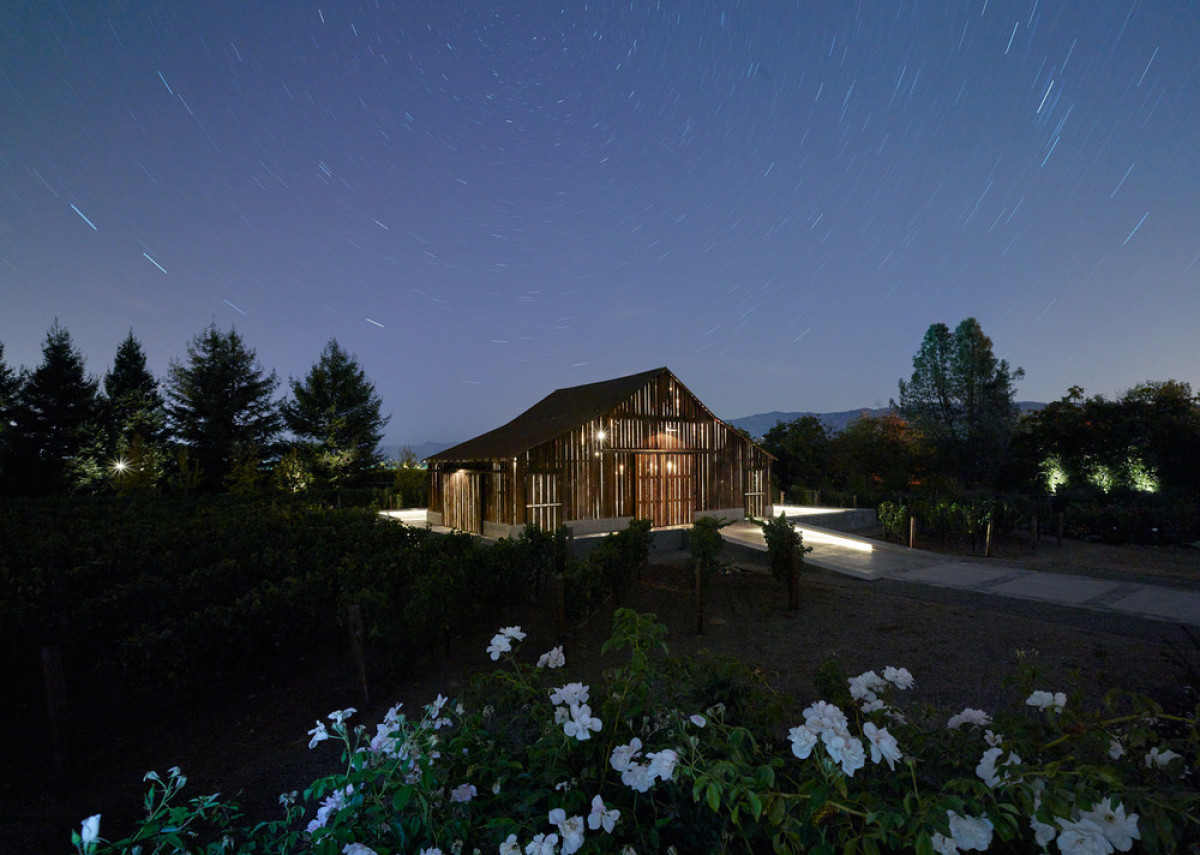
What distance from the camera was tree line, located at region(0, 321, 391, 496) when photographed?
22.9m

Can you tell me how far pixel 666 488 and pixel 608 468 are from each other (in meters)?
2.00

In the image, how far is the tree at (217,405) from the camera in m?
27.1

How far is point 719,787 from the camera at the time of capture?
132cm

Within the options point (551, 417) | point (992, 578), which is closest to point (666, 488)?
point (551, 417)

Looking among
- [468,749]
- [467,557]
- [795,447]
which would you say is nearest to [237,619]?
[467,557]

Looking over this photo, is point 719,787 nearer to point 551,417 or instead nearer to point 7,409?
point 551,417

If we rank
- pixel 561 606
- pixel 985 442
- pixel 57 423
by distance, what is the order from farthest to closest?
pixel 985 442, pixel 57 423, pixel 561 606

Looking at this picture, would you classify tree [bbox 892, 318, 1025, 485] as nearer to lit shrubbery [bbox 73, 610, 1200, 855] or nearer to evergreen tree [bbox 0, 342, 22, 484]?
lit shrubbery [bbox 73, 610, 1200, 855]

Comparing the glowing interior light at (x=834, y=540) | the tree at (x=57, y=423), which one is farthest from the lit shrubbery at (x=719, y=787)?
the tree at (x=57, y=423)

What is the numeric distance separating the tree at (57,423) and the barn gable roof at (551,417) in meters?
17.4

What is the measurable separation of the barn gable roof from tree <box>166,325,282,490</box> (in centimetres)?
1507

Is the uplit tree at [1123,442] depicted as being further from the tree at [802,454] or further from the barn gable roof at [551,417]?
the barn gable roof at [551,417]

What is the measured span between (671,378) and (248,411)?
75.6 ft

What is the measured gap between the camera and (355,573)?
273 inches
